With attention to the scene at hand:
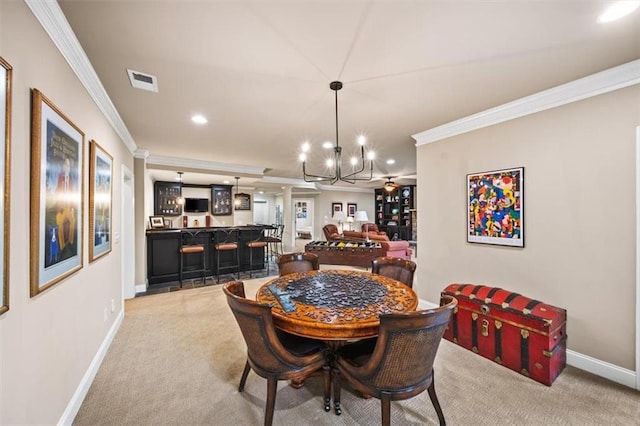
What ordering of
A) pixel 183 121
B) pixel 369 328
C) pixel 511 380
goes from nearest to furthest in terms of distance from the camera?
pixel 369 328 → pixel 511 380 → pixel 183 121

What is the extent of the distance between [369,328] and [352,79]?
6.31 ft

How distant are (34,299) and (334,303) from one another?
1.68m

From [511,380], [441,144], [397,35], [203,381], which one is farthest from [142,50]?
[511,380]

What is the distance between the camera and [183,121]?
3.25 meters

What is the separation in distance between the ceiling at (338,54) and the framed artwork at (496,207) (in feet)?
2.55

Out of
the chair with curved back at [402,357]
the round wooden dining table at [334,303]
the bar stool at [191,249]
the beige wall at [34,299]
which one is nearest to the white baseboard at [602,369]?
the round wooden dining table at [334,303]

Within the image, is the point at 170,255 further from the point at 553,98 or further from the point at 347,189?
the point at 347,189

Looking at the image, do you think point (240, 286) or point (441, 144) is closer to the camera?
point (240, 286)

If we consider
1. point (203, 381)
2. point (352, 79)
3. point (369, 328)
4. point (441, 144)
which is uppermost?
point (352, 79)

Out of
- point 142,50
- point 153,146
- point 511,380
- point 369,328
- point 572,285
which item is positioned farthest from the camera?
point 153,146

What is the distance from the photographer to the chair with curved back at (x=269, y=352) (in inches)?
61.6

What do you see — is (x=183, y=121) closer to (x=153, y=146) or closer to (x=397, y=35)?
(x=153, y=146)

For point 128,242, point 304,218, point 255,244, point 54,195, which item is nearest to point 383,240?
point 255,244

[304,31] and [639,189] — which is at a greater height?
[304,31]
